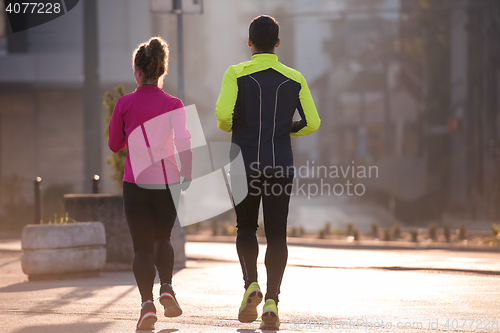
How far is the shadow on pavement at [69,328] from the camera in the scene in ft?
15.7

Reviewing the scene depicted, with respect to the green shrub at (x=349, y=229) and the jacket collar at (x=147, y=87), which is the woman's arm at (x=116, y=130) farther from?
the green shrub at (x=349, y=229)

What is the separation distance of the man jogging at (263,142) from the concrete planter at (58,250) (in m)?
3.74

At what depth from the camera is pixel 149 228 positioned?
185 inches

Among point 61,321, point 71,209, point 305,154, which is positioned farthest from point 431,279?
point 305,154

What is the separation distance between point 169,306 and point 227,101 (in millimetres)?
1454

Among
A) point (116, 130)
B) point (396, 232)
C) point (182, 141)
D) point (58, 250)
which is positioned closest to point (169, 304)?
point (182, 141)

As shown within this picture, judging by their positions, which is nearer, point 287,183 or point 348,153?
point 287,183

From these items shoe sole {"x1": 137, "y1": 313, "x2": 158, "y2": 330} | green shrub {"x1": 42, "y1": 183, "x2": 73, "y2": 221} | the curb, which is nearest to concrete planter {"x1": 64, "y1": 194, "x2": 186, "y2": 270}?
shoe sole {"x1": 137, "y1": 313, "x2": 158, "y2": 330}

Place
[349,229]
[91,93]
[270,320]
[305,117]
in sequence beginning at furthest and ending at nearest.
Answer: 1. [349,229]
2. [91,93]
3. [305,117]
4. [270,320]

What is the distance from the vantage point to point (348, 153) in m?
66.0

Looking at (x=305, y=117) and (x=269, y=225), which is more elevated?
(x=305, y=117)

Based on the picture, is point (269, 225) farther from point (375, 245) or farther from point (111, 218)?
point (375, 245)

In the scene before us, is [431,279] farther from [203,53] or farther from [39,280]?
[203,53]

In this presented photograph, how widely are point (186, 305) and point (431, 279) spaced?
9.58 ft
